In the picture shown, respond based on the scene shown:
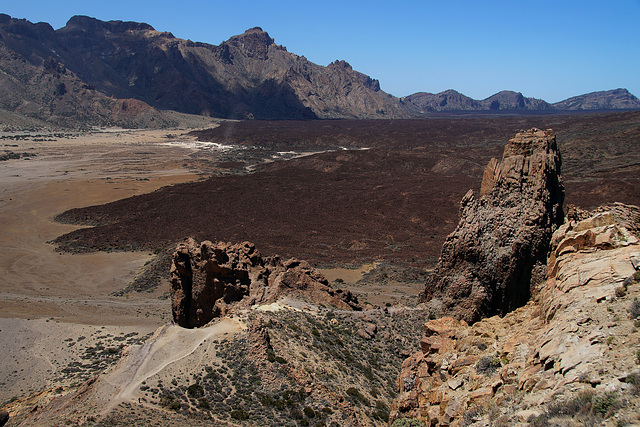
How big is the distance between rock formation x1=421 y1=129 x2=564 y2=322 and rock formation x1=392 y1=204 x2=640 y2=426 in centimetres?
458

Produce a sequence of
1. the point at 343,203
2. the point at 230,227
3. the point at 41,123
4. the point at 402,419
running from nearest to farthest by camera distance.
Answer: the point at 402,419 → the point at 230,227 → the point at 343,203 → the point at 41,123

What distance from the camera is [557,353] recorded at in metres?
7.44

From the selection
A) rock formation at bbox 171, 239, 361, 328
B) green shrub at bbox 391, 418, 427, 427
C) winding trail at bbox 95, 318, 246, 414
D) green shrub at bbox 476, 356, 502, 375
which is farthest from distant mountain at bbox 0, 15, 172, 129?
green shrub at bbox 476, 356, 502, 375

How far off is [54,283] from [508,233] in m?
34.8

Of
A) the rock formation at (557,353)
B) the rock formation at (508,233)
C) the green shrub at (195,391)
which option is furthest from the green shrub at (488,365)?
the green shrub at (195,391)

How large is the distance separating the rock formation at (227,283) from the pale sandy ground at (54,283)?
5.77 metres

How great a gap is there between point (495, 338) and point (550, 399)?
13.3 ft

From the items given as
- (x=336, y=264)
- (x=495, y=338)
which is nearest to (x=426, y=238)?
(x=336, y=264)

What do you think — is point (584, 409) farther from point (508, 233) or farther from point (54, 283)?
point (54, 283)

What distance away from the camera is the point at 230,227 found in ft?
174

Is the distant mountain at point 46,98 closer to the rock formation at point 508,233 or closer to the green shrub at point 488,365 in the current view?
the rock formation at point 508,233

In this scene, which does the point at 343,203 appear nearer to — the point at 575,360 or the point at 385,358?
the point at 385,358

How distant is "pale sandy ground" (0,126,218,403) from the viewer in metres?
23.7

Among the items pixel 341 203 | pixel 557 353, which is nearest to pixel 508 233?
pixel 557 353
